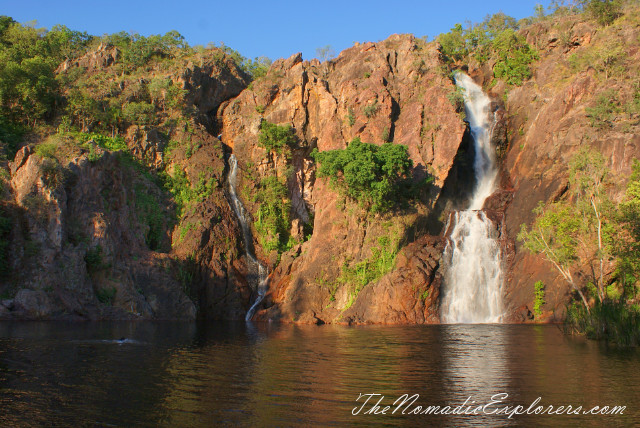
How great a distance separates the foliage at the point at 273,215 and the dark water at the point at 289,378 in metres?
26.6

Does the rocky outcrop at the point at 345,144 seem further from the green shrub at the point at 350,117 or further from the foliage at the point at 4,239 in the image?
the foliage at the point at 4,239

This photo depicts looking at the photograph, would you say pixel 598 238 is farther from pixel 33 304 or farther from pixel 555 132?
pixel 33 304

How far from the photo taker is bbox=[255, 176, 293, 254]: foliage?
5372 cm

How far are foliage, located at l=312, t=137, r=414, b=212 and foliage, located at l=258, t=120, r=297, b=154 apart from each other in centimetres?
921

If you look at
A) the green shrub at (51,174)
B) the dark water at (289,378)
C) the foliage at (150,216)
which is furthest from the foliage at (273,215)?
the dark water at (289,378)

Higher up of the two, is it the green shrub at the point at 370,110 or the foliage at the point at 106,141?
the green shrub at the point at 370,110

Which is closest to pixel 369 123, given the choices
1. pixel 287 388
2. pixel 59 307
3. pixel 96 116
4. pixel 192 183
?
pixel 192 183

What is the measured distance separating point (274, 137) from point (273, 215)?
28.8 feet

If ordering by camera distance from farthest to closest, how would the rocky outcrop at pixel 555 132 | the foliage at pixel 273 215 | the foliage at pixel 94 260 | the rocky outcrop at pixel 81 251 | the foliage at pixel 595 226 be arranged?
the foliage at pixel 273 215 < the foliage at pixel 94 260 < the rocky outcrop at pixel 555 132 < the rocky outcrop at pixel 81 251 < the foliage at pixel 595 226

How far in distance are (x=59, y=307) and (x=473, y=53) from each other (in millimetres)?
56096

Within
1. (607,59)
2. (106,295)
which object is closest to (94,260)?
(106,295)

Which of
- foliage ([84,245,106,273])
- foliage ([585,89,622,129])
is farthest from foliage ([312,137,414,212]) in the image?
foliage ([84,245,106,273])

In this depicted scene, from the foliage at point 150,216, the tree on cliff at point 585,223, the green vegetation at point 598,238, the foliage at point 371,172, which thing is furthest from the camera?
the foliage at point 150,216

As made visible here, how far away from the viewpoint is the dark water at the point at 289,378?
1177cm
